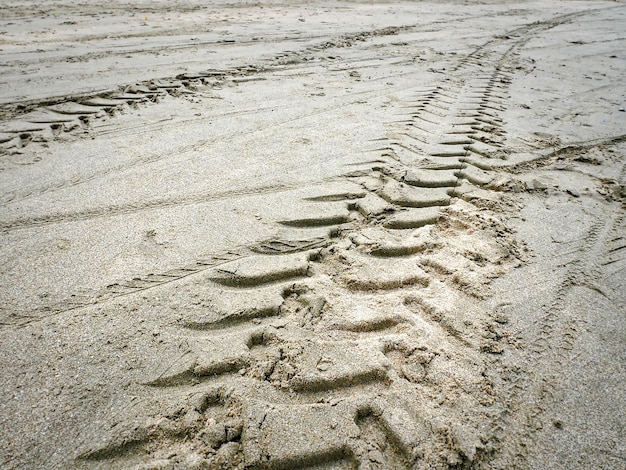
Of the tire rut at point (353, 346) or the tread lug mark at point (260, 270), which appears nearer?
the tire rut at point (353, 346)

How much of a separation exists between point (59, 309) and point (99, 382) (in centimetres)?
46

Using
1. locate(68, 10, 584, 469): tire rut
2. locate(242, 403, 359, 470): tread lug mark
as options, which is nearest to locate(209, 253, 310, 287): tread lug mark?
locate(68, 10, 584, 469): tire rut

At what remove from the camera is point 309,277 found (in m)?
1.79

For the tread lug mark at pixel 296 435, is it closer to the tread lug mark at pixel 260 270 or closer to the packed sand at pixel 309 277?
the packed sand at pixel 309 277

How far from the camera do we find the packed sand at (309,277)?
1.21 metres

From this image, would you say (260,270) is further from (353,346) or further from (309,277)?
(353,346)

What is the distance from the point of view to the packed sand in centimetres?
121

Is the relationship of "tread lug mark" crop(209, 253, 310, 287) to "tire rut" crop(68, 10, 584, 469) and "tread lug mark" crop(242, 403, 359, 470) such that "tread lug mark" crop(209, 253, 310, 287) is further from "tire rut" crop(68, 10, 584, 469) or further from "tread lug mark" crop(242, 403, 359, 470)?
"tread lug mark" crop(242, 403, 359, 470)

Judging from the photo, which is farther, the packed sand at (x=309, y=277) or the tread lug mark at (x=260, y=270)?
the tread lug mark at (x=260, y=270)

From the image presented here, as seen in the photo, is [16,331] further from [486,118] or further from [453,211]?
[486,118]

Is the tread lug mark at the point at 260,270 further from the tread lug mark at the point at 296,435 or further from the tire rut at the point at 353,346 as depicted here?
the tread lug mark at the point at 296,435

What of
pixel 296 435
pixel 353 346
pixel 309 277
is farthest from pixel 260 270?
pixel 296 435

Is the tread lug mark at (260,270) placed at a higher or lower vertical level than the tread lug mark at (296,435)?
higher

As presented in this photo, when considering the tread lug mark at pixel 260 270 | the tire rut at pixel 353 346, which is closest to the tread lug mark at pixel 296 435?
the tire rut at pixel 353 346
